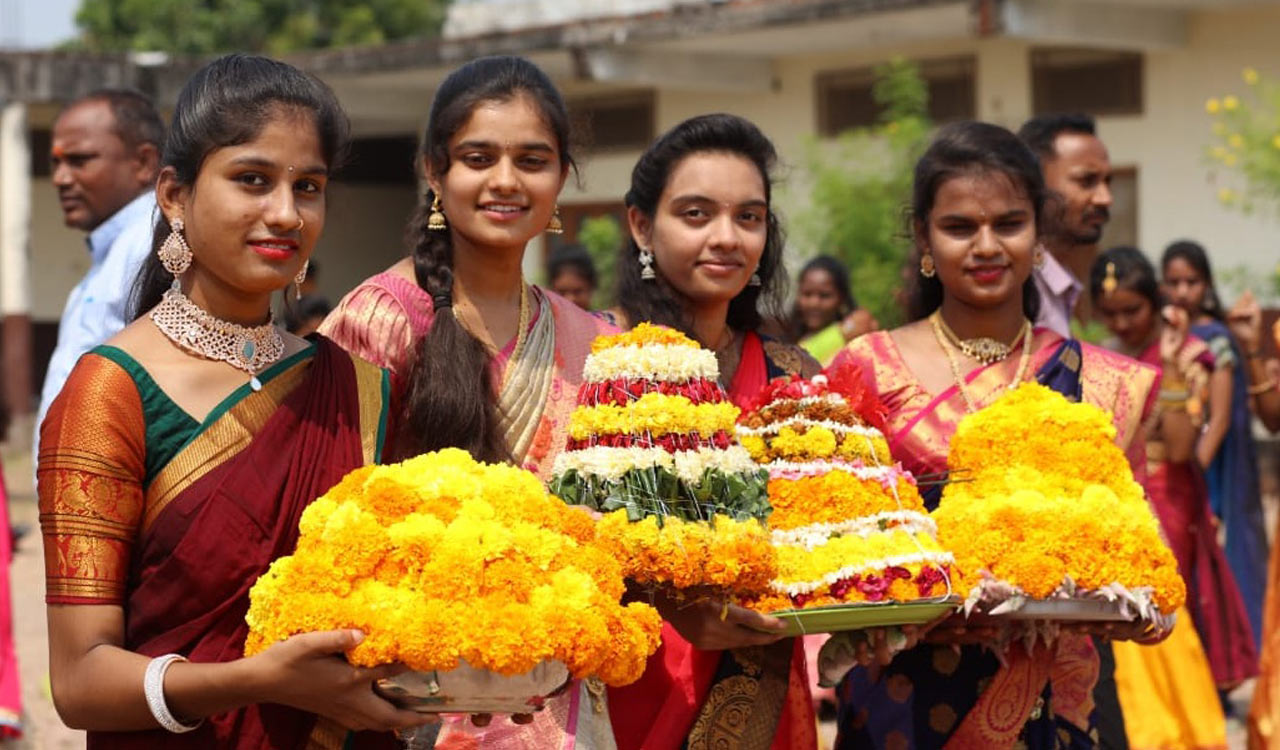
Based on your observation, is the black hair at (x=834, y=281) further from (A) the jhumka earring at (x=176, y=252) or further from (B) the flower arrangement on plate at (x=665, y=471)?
(A) the jhumka earring at (x=176, y=252)

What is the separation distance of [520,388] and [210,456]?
1.10 meters

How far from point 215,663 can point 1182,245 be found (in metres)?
8.60

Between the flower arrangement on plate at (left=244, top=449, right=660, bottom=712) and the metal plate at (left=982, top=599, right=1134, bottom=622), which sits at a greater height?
the flower arrangement on plate at (left=244, top=449, right=660, bottom=712)

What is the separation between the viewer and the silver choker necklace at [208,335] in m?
3.42

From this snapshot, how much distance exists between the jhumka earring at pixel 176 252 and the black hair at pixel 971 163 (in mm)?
2386

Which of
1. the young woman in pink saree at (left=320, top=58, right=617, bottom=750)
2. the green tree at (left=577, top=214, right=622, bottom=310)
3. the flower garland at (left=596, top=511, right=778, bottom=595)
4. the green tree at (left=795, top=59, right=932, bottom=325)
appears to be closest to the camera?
the flower garland at (left=596, top=511, right=778, bottom=595)

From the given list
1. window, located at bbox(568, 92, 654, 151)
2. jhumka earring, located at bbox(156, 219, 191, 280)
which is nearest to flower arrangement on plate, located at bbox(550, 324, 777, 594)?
jhumka earring, located at bbox(156, 219, 191, 280)

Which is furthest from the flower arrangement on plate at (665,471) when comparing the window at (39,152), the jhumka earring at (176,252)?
the window at (39,152)

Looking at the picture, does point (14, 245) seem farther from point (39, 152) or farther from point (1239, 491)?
point (1239, 491)

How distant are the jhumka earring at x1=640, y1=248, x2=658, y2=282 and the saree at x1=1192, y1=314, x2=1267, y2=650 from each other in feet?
18.6

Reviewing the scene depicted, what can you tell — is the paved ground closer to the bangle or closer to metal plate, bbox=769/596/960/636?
the bangle

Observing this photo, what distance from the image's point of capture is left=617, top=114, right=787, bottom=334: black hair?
16.1 ft

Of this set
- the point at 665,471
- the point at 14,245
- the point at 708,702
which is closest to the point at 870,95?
the point at 14,245

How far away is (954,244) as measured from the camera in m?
→ 5.07
